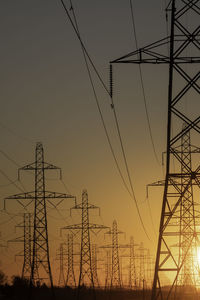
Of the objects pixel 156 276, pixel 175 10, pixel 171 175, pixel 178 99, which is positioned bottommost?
pixel 156 276

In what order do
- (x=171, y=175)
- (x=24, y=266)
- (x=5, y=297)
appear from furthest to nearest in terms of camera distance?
(x=24, y=266) < (x=5, y=297) < (x=171, y=175)

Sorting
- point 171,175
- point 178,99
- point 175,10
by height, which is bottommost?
point 171,175

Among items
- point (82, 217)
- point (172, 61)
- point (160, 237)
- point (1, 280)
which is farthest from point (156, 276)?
point (1, 280)

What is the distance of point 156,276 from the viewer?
34.0 metres

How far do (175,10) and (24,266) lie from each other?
5017 cm

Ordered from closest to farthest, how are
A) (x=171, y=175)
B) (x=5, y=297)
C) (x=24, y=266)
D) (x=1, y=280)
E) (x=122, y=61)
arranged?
(x=122, y=61) < (x=171, y=175) < (x=5, y=297) < (x=24, y=266) < (x=1, y=280)

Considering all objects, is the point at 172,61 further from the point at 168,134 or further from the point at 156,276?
the point at 156,276

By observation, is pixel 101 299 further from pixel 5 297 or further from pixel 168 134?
pixel 168 134

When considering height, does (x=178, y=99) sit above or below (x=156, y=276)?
above

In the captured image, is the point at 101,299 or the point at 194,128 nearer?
the point at 194,128

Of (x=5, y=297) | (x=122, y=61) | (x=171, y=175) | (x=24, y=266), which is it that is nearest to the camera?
(x=122, y=61)

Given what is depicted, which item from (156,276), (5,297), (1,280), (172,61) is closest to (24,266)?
(5,297)

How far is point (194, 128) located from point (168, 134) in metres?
1.02

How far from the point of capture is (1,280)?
10450cm
